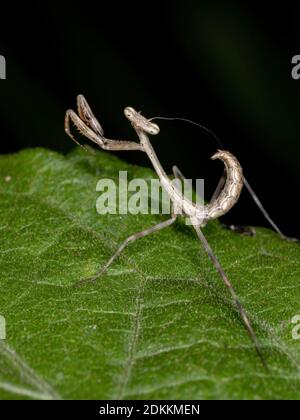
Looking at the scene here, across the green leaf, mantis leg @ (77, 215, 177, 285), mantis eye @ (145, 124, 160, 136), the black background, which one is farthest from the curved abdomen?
the black background

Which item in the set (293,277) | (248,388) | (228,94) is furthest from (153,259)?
(228,94)

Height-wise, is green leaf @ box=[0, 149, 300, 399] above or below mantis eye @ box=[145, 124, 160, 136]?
below

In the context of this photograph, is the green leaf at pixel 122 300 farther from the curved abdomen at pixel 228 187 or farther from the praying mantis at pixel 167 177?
the curved abdomen at pixel 228 187

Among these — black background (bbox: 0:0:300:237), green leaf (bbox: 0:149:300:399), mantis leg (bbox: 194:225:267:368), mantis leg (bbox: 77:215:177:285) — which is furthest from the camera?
black background (bbox: 0:0:300:237)

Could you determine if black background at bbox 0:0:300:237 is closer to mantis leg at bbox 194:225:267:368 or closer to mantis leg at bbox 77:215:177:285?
mantis leg at bbox 77:215:177:285

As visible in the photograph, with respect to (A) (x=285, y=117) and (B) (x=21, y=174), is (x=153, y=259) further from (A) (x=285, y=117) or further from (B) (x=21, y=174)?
(A) (x=285, y=117)

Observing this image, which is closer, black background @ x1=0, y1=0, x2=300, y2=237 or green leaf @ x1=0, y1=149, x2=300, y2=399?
green leaf @ x1=0, y1=149, x2=300, y2=399

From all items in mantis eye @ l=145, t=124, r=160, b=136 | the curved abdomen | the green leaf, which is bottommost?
the green leaf
